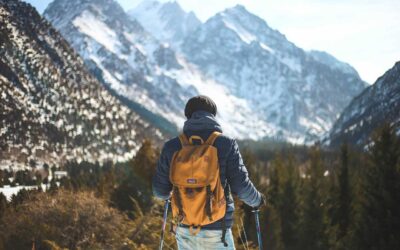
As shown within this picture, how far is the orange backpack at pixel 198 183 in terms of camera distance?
5.51 meters

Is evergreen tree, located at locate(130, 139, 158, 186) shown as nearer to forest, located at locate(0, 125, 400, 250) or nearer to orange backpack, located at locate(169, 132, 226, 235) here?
forest, located at locate(0, 125, 400, 250)

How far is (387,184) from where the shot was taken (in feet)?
71.6

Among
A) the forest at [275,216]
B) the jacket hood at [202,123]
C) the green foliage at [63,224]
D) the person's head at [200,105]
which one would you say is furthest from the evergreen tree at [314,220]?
the jacket hood at [202,123]

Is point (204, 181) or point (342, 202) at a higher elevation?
point (204, 181)

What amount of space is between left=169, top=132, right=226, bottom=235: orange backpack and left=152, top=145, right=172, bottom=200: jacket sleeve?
286 mm

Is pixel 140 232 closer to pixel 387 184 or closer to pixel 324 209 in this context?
pixel 387 184

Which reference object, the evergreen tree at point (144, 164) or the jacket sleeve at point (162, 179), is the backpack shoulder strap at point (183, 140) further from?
the evergreen tree at point (144, 164)

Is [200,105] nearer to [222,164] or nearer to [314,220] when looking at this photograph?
[222,164]

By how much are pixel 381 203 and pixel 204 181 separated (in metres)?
18.5

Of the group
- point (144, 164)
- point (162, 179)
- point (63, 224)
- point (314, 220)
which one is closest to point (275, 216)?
point (314, 220)

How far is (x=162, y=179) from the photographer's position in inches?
239

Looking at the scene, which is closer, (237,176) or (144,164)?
(237,176)

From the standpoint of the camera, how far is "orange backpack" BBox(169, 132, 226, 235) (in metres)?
5.51

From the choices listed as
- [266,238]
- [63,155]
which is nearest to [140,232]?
[266,238]
